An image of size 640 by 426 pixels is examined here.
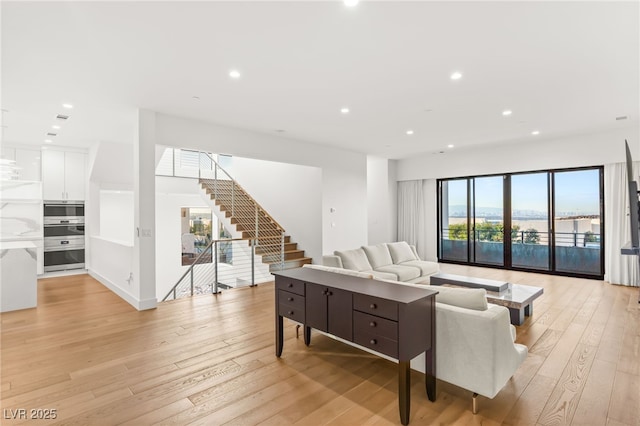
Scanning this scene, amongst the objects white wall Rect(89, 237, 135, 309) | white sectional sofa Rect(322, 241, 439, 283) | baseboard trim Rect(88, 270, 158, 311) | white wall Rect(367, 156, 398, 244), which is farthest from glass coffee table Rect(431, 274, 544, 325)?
white wall Rect(89, 237, 135, 309)

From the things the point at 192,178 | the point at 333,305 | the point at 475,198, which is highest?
the point at 192,178

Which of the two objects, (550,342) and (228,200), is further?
(228,200)

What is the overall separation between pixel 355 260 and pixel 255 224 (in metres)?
3.47

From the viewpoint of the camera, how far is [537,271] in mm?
7375

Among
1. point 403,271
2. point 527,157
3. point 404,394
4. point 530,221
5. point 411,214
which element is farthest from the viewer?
point 411,214

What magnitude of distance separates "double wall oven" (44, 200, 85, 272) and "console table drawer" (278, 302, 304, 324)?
6.59 m

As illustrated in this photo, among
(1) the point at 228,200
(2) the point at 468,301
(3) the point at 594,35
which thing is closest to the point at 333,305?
(2) the point at 468,301

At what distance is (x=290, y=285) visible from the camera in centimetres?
309

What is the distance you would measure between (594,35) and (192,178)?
8829 mm

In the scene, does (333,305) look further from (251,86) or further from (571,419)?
(251,86)

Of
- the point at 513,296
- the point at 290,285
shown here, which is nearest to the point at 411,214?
the point at 513,296

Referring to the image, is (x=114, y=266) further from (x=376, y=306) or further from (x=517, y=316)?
(x=517, y=316)

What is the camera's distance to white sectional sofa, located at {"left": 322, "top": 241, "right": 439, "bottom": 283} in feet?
17.1

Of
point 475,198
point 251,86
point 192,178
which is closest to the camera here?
point 251,86
